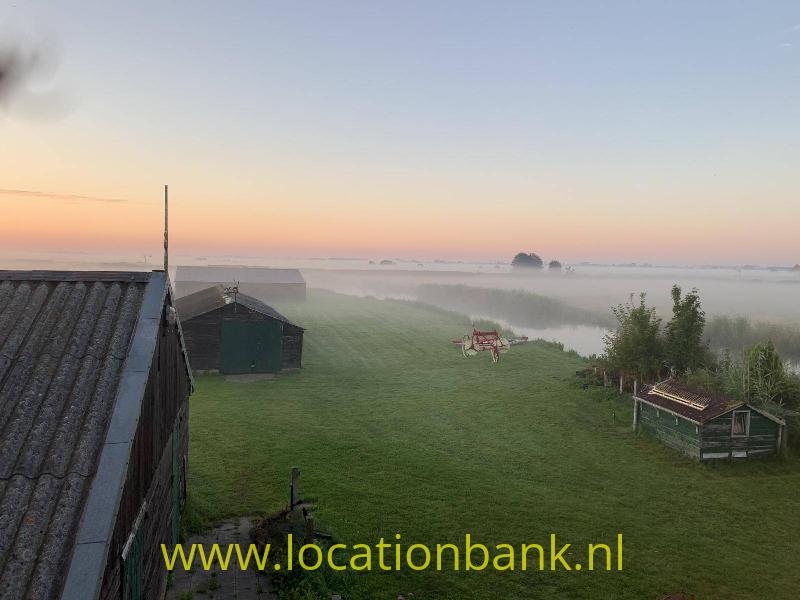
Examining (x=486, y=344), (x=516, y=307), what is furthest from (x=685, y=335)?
(x=516, y=307)

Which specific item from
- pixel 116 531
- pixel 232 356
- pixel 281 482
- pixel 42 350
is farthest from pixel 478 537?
pixel 232 356

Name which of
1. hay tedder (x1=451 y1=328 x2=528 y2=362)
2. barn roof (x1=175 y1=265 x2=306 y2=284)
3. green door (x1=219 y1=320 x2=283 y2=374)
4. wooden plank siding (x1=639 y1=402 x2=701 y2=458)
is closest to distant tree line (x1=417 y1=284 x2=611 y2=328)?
barn roof (x1=175 y1=265 x2=306 y2=284)

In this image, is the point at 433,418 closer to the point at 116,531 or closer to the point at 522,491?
the point at 522,491

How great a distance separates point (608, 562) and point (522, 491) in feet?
12.6

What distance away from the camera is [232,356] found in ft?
98.3

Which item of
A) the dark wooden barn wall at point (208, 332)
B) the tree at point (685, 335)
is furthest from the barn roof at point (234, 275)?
the tree at point (685, 335)

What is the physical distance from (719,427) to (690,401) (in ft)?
4.50

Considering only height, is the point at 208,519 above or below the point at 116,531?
below

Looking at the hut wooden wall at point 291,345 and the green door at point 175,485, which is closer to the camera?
the green door at point 175,485

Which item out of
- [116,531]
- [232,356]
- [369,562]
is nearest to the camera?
[116,531]

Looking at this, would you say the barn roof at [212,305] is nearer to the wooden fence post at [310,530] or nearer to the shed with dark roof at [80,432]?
the wooden fence post at [310,530]

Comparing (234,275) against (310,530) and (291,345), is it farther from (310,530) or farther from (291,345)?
(310,530)

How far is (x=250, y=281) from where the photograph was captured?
7675 centimetres

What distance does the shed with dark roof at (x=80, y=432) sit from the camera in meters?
4.26
